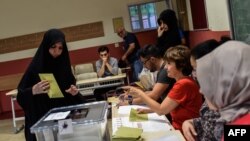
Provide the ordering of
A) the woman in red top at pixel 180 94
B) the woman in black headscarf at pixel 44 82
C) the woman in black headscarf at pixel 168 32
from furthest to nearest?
the woman in black headscarf at pixel 168 32 < the woman in black headscarf at pixel 44 82 < the woman in red top at pixel 180 94

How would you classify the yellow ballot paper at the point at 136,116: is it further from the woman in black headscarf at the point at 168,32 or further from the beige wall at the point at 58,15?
the beige wall at the point at 58,15

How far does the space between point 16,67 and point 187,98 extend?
5943mm

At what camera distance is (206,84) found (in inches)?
49.5

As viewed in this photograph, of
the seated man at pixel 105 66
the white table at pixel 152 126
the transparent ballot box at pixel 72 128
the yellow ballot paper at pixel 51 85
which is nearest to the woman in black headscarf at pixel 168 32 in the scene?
the white table at pixel 152 126

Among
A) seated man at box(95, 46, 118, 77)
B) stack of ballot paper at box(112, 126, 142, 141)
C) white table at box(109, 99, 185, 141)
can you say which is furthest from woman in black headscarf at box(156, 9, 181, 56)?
stack of ballot paper at box(112, 126, 142, 141)

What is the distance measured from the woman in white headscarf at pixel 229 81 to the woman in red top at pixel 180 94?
923mm

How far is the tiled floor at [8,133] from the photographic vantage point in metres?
5.33

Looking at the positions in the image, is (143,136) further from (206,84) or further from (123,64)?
(123,64)

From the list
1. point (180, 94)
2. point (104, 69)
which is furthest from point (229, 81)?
point (104, 69)

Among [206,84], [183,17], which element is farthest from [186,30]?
[206,84]

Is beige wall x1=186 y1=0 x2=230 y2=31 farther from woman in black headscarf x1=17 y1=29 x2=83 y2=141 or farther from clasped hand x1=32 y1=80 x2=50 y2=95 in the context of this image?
clasped hand x1=32 y1=80 x2=50 y2=95

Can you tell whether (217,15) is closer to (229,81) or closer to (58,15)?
(229,81)

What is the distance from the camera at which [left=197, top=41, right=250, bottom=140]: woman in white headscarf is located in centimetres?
117

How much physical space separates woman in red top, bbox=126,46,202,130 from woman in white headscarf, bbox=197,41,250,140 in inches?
36.3
